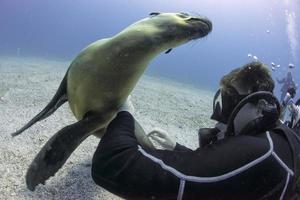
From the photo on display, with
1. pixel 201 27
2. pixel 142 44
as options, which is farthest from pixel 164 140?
pixel 201 27

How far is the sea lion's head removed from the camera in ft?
9.11

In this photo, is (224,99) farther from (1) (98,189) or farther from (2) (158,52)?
(1) (98,189)

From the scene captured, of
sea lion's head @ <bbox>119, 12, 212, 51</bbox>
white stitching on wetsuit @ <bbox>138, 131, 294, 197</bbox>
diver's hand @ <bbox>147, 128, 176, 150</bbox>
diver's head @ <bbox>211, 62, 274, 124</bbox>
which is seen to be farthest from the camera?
diver's hand @ <bbox>147, 128, 176, 150</bbox>

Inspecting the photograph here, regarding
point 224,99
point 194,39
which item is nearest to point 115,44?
point 194,39

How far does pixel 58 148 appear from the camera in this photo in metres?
3.13

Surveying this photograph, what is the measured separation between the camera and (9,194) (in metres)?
3.82

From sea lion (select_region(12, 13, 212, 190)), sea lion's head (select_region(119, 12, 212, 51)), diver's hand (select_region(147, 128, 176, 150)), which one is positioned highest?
sea lion's head (select_region(119, 12, 212, 51))

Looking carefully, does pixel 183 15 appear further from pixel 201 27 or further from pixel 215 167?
pixel 215 167

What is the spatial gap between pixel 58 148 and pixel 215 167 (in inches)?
71.2

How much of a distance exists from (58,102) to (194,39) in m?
1.72

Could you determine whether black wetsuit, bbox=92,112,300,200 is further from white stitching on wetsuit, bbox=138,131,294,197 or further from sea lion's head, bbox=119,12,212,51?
sea lion's head, bbox=119,12,212,51

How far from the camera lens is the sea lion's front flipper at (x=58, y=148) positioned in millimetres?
3137

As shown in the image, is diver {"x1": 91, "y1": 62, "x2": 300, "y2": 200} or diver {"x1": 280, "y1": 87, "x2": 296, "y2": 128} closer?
diver {"x1": 91, "y1": 62, "x2": 300, "y2": 200}

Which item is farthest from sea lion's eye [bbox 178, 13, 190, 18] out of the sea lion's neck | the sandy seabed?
the sandy seabed
